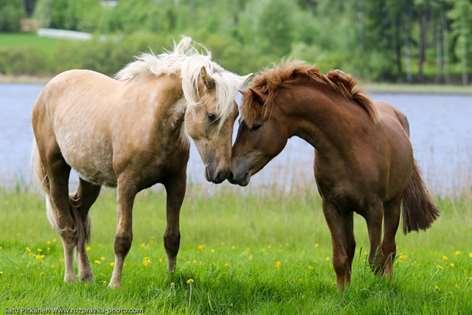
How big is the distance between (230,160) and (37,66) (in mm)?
62319

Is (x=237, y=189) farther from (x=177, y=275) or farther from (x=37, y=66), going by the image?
(x=37, y=66)

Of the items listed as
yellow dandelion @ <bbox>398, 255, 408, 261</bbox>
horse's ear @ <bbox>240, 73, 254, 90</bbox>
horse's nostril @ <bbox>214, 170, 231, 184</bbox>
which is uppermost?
horse's ear @ <bbox>240, 73, 254, 90</bbox>

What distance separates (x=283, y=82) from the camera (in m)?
7.03

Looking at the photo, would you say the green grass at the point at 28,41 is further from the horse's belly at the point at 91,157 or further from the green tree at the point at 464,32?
the horse's belly at the point at 91,157

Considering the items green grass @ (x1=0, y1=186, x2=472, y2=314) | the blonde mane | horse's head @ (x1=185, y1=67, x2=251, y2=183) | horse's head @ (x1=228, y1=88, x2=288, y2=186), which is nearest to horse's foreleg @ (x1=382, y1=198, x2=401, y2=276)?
green grass @ (x1=0, y1=186, x2=472, y2=314)

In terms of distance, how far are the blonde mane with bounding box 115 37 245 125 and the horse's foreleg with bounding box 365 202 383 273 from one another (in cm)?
132

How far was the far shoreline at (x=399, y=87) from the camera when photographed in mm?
63188

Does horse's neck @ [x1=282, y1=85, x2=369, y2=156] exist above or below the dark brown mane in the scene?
below

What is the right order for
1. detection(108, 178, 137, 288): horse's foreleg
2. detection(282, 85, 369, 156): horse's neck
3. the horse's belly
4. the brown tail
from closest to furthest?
detection(282, 85, 369, 156): horse's neck < detection(108, 178, 137, 288): horse's foreleg < the horse's belly < the brown tail

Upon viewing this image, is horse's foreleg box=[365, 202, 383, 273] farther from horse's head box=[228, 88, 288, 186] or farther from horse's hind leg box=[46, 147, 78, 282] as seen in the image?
horse's hind leg box=[46, 147, 78, 282]

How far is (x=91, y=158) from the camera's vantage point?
7.68 metres

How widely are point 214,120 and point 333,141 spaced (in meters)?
0.93

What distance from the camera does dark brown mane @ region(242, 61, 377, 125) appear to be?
270 inches

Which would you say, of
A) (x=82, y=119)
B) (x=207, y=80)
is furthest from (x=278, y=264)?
(x=207, y=80)
